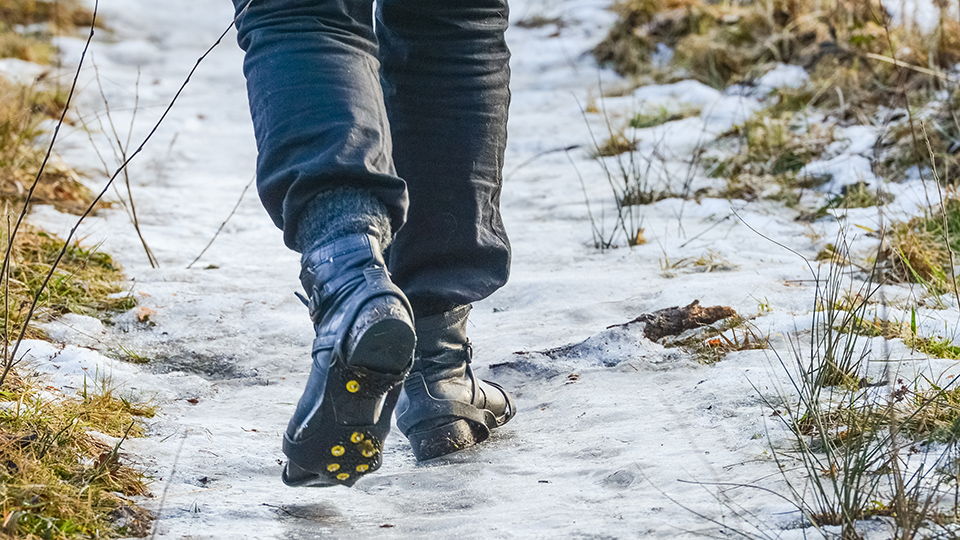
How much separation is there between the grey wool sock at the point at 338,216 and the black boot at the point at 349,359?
0.05 ft

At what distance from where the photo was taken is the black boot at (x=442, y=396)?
1.68 metres

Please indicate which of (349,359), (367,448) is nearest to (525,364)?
(367,448)

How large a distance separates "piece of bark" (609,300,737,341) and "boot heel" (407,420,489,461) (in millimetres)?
647

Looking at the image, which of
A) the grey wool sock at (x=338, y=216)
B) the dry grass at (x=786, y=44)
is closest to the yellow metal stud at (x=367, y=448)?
the grey wool sock at (x=338, y=216)

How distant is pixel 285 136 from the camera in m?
1.24

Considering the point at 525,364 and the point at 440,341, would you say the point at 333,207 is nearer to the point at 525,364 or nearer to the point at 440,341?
the point at 440,341

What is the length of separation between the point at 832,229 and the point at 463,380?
6.29 ft

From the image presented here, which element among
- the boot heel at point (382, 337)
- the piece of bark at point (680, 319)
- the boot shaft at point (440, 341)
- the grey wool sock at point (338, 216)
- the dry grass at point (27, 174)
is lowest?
the dry grass at point (27, 174)

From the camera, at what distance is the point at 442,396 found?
5.57 ft

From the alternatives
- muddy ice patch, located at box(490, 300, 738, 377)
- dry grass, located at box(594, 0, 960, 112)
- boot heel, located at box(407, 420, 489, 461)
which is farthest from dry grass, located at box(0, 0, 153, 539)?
dry grass, located at box(594, 0, 960, 112)

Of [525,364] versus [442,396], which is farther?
[525,364]

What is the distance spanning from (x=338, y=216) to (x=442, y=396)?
A: 0.59 metres

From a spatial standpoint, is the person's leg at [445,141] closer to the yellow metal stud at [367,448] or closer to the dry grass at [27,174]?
the yellow metal stud at [367,448]

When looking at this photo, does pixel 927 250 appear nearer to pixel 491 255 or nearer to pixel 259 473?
pixel 491 255
